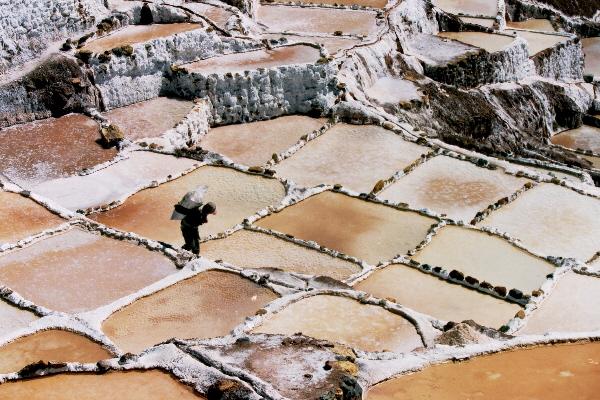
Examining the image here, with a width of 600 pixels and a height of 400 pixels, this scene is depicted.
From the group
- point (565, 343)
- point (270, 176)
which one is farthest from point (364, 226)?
point (565, 343)

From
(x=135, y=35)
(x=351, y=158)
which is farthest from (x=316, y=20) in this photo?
(x=351, y=158)

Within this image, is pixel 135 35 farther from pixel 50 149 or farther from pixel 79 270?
pixel 79 270

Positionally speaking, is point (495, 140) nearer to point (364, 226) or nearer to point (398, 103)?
point (398, 103)

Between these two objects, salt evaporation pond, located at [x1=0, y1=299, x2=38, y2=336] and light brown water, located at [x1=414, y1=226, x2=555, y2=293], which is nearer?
salt evaporation pond, located at [x1=0, y1=299, x2=38, y2=336]

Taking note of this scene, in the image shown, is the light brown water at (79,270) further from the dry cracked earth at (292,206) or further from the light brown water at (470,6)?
the light brown water at (470,6)

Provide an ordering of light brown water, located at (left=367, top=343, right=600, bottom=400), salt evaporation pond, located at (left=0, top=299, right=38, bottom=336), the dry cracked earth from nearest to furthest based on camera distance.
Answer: light brown water, located at (left=367, top=343, right=600, bottom=400) → the dry cracked earth → salt evaporation pond, located at (left=0, top=299, right=38, bottom=336)

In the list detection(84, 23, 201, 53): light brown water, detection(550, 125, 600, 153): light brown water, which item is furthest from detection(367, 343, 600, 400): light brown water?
detection(550, 125, 600, 153): light brown water

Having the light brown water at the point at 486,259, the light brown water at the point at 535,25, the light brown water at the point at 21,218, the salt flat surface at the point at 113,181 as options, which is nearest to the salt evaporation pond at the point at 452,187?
the light brown water at the point at 486,259

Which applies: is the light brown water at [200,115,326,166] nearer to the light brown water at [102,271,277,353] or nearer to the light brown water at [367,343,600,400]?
the light brown water at [102,271,277,353]
